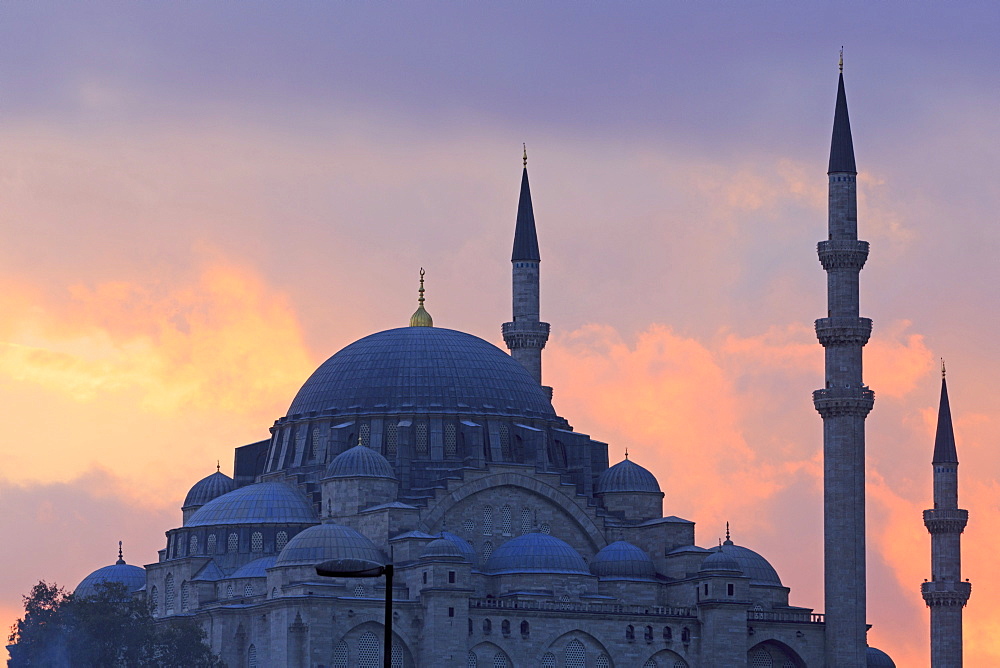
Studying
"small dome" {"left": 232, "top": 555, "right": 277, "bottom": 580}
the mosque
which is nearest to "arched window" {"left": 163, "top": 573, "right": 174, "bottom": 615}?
the mosque

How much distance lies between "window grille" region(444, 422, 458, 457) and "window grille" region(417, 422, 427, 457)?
0.67m

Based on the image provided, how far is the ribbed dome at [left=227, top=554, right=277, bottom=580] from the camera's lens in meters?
63.9

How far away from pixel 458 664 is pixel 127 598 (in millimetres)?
11508

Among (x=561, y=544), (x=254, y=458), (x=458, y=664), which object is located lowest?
(x=458, y=664)

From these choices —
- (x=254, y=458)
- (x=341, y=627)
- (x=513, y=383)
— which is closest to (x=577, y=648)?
(x=341, y=627)

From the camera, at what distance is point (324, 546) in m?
60.4

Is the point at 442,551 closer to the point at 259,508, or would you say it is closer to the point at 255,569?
the point at 255,569

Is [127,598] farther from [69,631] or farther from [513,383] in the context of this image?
[513,383]

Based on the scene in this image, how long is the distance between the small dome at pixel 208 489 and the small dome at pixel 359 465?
26.5 feet

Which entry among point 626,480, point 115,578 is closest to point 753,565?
point 626,480

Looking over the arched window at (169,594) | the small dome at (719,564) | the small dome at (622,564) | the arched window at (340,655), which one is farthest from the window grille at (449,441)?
the arched window at (340,655)

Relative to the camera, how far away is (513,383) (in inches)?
2830

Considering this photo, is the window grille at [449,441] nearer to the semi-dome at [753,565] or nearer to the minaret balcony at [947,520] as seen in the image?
the semi-dome at [753,565]

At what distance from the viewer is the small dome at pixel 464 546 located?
6244 cm
